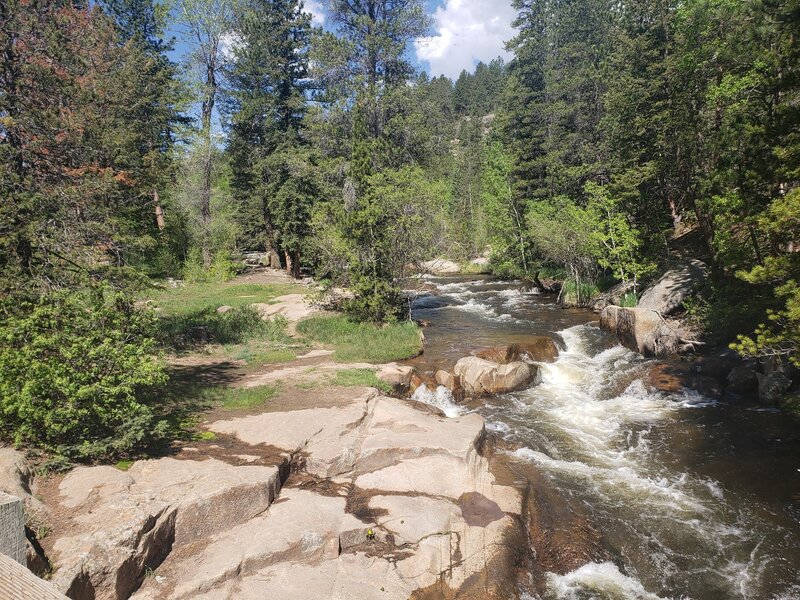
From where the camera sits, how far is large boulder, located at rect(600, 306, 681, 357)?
615 inches

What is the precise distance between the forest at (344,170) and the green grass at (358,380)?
450 centimetres

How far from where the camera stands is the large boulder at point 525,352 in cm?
1523

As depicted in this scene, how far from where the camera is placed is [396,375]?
1339 cm

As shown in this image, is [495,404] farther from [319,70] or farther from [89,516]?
[319,70]

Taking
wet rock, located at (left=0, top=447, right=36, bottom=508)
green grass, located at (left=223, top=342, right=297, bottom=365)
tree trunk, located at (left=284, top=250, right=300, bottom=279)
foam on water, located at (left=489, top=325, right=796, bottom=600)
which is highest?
tree trunk, located at (left=284, top=250, right=300, bottom=279)

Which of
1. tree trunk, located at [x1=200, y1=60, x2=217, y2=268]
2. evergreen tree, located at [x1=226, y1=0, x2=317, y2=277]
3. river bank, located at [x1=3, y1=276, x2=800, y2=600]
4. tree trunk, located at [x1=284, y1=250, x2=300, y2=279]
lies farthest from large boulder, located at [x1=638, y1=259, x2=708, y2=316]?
tree trunk, located at [x1=200, y1=60, x2=217, y2=268]

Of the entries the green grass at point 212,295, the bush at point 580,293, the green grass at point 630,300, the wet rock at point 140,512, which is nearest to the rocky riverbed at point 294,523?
the wet rock at point 140,512

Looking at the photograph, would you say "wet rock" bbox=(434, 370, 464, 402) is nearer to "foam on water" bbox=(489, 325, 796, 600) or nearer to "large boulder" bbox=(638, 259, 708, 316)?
"foam on water" bbox=(489, 325, 796, 600)

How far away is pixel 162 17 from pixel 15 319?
107 ft

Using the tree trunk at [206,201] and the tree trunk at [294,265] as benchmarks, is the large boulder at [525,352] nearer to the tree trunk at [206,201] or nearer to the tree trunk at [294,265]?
the tree trunk at [294,265]

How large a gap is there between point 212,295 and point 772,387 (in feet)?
78.9

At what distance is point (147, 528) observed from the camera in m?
5.51

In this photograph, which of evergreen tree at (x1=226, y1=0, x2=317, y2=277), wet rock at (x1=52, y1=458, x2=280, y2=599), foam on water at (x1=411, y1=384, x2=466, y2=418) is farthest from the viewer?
evergreen tree at (x1=226, y1=0, x2=317, y2=277)

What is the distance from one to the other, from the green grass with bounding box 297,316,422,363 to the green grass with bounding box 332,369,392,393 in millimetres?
1874
